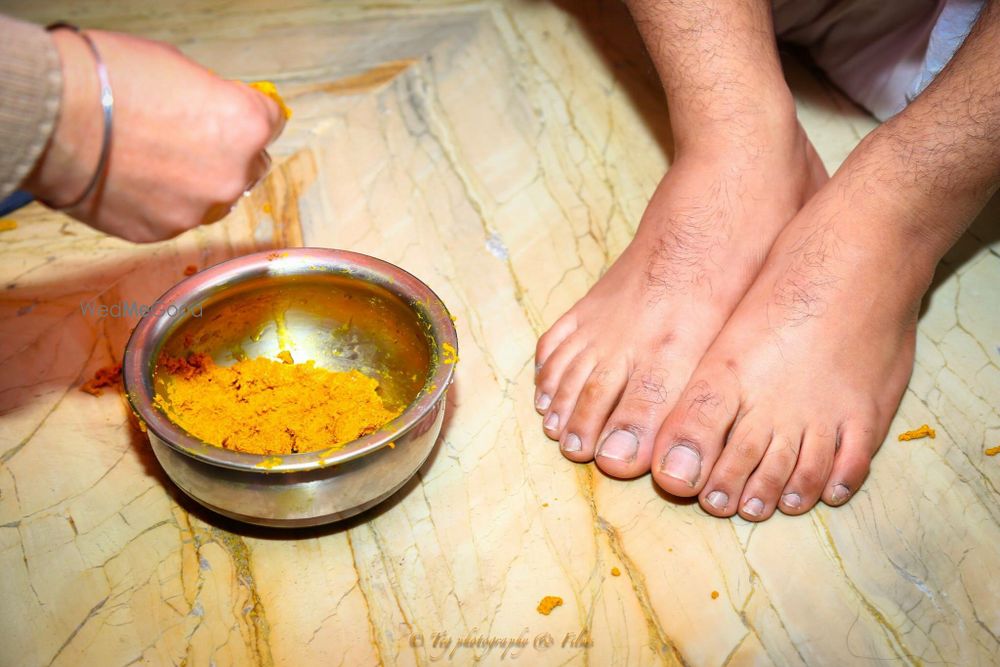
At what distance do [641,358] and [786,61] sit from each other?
767 millimetres

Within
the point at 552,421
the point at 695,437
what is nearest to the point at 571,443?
the point at 552,421

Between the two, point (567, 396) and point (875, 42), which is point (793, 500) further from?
point (875, 42)

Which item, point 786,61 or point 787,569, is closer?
point 787,569

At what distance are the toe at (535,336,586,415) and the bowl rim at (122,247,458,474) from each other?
18 cm

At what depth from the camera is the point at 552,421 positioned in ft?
3.43

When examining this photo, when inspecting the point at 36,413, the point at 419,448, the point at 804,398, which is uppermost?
the point at 804,398

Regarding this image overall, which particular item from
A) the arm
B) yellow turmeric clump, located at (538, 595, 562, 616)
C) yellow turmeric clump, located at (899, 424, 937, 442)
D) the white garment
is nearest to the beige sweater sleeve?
the arm

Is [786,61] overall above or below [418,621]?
above

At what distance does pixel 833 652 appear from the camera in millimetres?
868

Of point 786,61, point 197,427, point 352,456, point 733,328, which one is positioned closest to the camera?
point 352,456

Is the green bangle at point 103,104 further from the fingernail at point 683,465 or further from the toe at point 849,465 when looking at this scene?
the toe at point 849,465

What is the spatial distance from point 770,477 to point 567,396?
238mm

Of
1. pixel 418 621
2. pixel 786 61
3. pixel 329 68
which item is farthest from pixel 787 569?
pixel 329 68

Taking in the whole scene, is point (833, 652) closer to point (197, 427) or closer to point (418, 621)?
point (418, 621)
